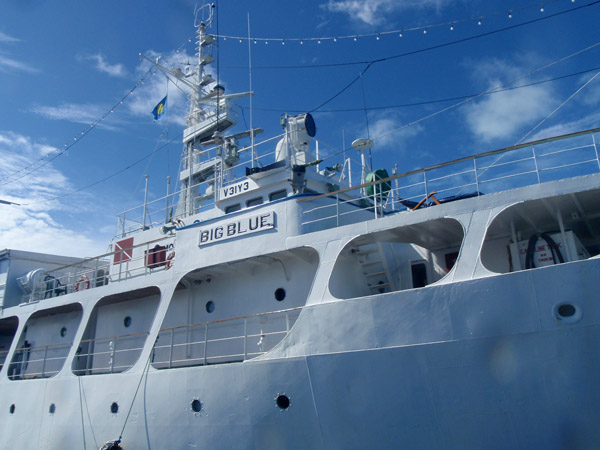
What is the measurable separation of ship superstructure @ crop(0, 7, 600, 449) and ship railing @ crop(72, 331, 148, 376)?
0.25 feet

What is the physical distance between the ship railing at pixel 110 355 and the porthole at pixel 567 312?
33.2ft

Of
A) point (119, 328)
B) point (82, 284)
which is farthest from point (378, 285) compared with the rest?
point (82, 284)

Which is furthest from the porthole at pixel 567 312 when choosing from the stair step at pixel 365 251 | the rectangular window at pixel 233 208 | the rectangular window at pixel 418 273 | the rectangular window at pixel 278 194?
the rectangular window at pixel 233 208

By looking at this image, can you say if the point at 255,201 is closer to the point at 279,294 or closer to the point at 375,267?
the point at 279,294

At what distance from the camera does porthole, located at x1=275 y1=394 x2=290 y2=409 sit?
9.23 metres

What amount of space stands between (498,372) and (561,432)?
3.50 feet

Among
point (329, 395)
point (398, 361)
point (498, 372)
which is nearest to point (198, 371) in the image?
point (329, 395)

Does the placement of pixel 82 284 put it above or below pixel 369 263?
above

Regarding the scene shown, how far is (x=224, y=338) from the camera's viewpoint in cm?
1209

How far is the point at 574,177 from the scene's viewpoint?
8.20 metres

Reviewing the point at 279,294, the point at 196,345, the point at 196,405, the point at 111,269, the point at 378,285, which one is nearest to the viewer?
the point at 196,405

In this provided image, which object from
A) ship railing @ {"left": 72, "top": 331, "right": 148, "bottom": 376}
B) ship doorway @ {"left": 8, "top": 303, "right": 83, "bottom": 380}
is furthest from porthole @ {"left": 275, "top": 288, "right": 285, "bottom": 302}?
ship doorway @ {"left": 8, "top": 303, "right": 83, "bottom": 380}

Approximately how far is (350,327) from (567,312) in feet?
11.0

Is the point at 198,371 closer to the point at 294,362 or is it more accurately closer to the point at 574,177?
the point at 294,362
